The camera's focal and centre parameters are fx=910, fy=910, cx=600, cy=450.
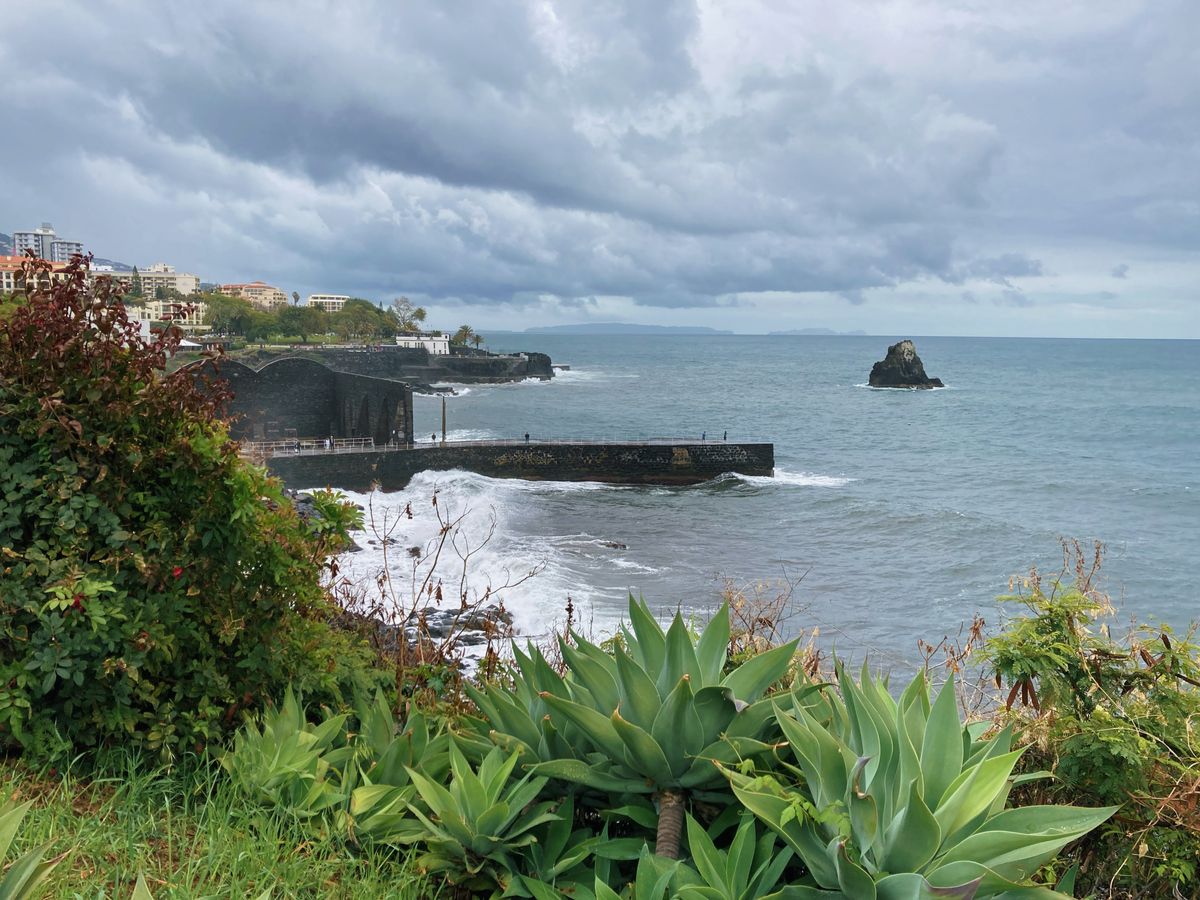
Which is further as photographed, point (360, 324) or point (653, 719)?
point (360, 324)

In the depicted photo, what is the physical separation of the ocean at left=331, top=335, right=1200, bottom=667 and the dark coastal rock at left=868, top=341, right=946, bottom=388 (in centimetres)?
2996

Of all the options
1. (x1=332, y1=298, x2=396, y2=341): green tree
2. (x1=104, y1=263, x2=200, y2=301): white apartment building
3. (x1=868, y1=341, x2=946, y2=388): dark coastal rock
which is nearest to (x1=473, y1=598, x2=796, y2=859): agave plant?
(x1=868, y1=341, x2=946, y2=388): dark coastal rock

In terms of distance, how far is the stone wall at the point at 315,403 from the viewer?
140ft

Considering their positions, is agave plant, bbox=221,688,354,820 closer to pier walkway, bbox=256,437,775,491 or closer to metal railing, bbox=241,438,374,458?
metal railing, bbox=241,438,374,458

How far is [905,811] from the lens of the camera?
2172 mm

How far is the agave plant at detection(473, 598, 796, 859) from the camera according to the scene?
271 cm

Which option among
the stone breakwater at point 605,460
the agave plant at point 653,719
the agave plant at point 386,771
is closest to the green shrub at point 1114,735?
the agave plant at point 653,719

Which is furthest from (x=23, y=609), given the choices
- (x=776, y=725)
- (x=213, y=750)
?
(x=776, y=725)

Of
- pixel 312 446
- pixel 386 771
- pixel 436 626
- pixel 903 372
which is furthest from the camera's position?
pixel 903 372

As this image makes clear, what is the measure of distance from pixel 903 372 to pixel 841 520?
82398 mm

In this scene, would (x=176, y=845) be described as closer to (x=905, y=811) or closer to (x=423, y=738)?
(x=423, y=738)

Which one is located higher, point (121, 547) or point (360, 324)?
point (360, 324)

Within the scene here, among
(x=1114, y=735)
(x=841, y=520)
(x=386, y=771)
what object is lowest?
(x=841, y=520)

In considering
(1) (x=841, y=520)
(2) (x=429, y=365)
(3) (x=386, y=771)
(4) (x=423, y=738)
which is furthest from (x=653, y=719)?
(2) (x=429, y=365)
